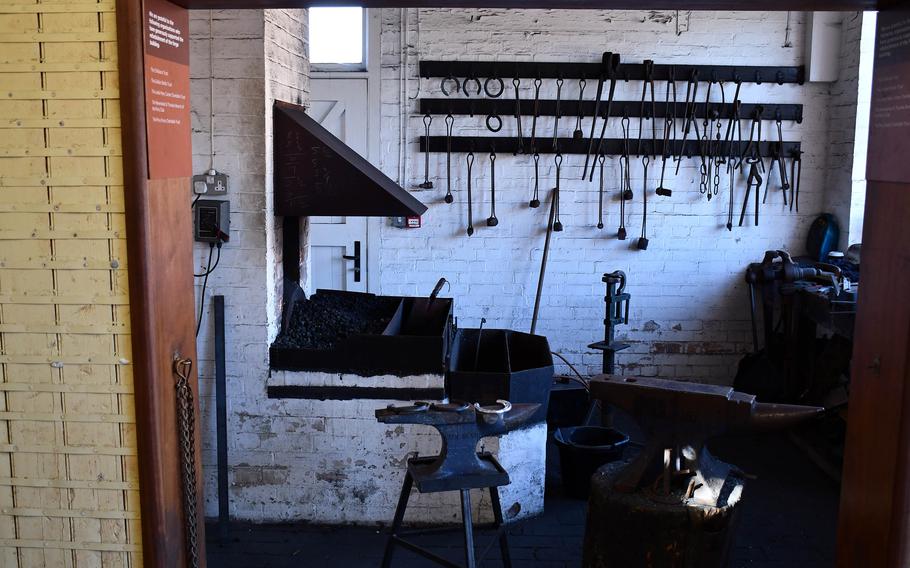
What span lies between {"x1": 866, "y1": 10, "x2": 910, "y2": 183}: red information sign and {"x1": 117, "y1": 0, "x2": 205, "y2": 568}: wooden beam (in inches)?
101

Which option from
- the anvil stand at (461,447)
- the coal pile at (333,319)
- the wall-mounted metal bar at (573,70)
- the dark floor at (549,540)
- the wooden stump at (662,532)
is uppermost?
the wall-mounted metal bar at (573,70)

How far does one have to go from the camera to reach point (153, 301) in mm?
3223

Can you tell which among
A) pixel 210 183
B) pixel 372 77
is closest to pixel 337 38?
pixel 372 77

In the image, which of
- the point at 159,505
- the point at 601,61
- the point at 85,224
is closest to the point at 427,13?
the point at 601,61

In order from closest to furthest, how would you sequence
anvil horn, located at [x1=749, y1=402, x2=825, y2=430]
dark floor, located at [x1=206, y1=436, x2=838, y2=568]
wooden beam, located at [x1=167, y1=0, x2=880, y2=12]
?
anvil horn, located at [x1=749, y1=402, x2=825, y2=430], wooden beam, located at [x1=167, y1=0, x2=880, y2=12], dark floor, located at [x1=206, y1=436, x2=838, y2=568]

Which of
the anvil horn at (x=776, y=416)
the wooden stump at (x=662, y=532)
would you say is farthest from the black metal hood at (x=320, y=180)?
the anvil horn at (x=776, y=416)

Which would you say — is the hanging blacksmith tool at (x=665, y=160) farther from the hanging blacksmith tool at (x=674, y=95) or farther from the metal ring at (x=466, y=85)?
the metal ring at (x=466, y=85)

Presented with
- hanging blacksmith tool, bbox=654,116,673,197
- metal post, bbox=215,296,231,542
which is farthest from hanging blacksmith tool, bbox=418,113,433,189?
metal post, bbox=215,296,231,542

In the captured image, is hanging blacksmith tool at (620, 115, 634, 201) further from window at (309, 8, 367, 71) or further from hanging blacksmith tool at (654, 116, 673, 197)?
window at (309, 8, 367, 71)

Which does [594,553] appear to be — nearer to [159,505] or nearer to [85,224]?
[159,505]

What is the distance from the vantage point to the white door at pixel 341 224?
6824 mm

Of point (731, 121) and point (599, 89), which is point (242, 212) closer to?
point (599, 89)

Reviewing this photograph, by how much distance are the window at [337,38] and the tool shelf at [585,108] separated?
0.68 metres

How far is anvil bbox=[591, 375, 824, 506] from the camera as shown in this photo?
9.90 ft
